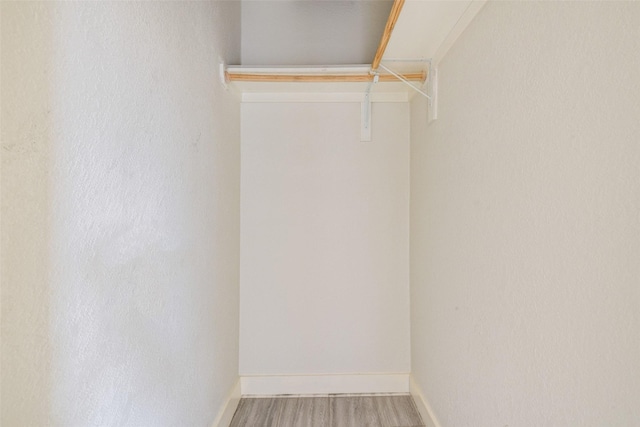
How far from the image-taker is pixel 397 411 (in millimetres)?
1854

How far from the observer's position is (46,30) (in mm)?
582

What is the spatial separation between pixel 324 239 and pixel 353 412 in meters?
1.00

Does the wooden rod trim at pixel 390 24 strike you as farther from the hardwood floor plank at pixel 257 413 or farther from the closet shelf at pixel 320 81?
the hardwood floor plank at pixel 257 413

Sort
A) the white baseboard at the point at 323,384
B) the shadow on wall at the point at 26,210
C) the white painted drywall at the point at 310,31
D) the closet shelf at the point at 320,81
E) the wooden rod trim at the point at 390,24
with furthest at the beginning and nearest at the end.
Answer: the white painted drywall at the point at 310,31 < the white baseboard at the point at 323,384 < the closet shelf at the point at 320,81 < the wooden rod trim at the point at 390,24 < the shadow on wall at the point at 26,210

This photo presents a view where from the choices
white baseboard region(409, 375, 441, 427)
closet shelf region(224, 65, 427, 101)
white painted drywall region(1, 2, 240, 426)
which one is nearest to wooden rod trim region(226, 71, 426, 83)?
closet shelf region(224, 65, 427, 101)

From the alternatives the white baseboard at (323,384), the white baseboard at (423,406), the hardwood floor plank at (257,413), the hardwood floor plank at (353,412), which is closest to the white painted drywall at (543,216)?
the white baseboard at (423,406)

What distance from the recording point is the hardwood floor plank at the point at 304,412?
1.77m

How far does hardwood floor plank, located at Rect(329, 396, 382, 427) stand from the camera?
1757mm

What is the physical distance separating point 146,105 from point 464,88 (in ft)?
3.62

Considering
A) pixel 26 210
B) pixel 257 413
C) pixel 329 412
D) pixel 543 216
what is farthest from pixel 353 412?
pixel 26 210

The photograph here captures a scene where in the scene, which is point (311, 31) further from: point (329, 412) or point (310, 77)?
point (329, 412)

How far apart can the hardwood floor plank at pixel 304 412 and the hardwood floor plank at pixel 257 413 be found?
44 millimetres

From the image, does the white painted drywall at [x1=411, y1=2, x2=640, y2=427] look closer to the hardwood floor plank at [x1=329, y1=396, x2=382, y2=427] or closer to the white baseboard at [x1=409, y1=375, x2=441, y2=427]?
the white baseboard at [x1=409, y1=375, x2=441, y2=427]

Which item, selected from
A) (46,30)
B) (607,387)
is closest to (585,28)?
(607,387)
